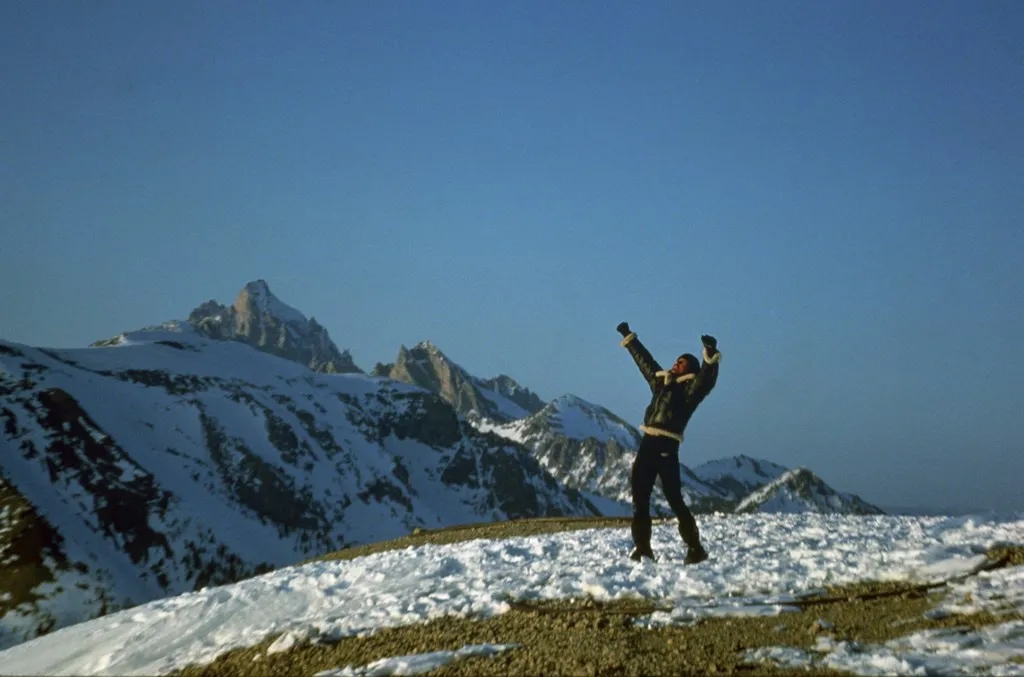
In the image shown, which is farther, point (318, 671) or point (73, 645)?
point (73, 645)

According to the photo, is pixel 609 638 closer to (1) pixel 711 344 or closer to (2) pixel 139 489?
(1) pixel 711 344

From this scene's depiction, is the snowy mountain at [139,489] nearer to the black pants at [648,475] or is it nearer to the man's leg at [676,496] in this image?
the black pants at [648,475]

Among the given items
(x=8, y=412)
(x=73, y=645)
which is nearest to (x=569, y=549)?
(x=73, y=645)

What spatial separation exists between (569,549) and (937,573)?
6.32 m

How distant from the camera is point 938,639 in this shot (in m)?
7.72

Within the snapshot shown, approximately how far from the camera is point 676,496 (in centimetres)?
1293

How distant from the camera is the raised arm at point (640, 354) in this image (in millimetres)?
13844

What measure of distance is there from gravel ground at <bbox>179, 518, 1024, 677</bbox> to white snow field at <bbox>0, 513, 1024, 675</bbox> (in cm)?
29

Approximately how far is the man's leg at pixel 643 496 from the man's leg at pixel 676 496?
178 mm

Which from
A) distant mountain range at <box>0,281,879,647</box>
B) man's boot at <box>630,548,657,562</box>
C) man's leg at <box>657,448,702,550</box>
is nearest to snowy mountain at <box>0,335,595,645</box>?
distant mountain range at <box>0,281,879,647</box>

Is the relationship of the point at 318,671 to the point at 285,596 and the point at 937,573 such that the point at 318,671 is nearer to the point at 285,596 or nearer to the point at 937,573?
the point at 285,596

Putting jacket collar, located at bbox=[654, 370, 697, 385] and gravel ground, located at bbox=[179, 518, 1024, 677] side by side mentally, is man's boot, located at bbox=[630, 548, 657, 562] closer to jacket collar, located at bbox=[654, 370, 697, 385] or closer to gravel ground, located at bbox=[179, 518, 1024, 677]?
gravel ground, located at bbox=[179, 518, 1024, 677]

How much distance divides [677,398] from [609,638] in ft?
17.5

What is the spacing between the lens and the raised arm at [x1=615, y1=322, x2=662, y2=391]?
45.4 ft
